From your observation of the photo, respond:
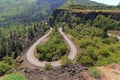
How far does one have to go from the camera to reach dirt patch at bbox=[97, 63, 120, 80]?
39428 millimetres

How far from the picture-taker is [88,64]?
310ft

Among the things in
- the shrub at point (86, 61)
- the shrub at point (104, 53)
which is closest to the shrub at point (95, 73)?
the shrub at point (86, 61)

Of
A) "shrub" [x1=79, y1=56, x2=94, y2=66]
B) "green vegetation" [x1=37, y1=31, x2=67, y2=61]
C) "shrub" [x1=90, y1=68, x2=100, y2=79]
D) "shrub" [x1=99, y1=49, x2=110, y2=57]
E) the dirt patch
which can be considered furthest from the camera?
"shrub" [x1=99, y1=49, x2=110, y2=57]

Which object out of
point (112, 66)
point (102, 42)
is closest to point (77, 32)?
point (102, 42)

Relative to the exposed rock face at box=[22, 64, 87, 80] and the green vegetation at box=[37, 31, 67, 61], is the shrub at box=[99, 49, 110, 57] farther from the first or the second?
the exposed rock face at box=[22, 64, 87, 80]

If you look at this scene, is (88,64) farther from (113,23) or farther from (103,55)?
(113,23)

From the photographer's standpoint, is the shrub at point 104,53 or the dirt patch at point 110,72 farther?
the shrub at point 104,53

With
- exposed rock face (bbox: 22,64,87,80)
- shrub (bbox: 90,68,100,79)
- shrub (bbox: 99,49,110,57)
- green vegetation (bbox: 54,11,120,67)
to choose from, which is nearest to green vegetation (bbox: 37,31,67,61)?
green vegetation (bbox: 54,11,120,67)

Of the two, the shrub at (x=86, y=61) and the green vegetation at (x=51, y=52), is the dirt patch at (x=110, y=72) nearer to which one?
the shrub at (x=86, y=61)

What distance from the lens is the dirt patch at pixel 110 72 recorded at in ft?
129

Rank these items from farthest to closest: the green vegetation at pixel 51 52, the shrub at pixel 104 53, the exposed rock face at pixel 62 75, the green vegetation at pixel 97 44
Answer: the shrub at pixel 104 53 < the green vegetation at pixel 51 52 < the green vegetation at pixel 97 44 < the exposed rock face at pixel 62 75

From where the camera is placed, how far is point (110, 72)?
41.5 m

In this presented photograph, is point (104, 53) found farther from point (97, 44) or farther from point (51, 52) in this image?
point (51, 52)

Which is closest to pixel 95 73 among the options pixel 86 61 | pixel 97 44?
pixel 86 61
